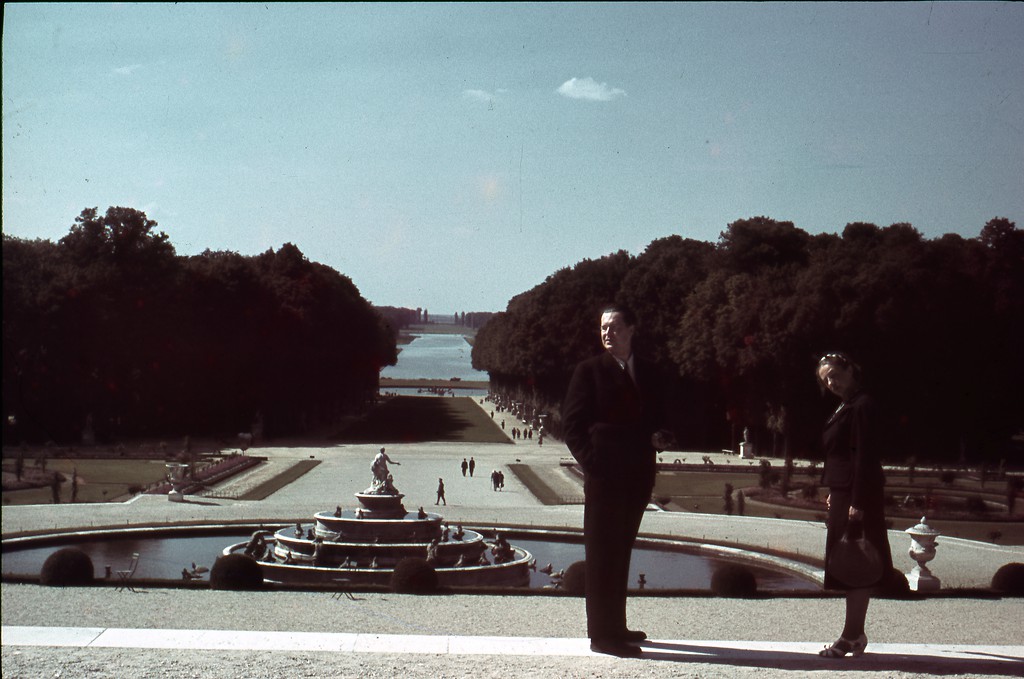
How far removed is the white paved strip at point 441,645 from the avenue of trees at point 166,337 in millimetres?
19840

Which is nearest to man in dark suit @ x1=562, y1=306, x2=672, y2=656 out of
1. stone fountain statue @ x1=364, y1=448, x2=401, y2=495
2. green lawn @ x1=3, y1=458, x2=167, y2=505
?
stone fountain statue @ x1=364, y1=448, x2=401, y2=495

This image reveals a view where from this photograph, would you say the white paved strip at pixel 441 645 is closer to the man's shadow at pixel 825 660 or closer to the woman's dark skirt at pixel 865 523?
the man's shadow at pixel 825 660

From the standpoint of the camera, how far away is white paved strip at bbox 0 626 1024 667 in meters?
8.55

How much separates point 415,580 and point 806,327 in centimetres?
2167

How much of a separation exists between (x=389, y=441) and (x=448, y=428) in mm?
11226

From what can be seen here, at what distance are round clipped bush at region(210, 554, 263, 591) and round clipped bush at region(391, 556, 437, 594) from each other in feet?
6.85

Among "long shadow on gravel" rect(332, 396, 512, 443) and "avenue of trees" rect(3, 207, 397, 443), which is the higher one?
"avenue of trees" rect(3, 207, 397, 443)

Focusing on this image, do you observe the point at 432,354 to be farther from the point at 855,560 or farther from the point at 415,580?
the point at 855,560

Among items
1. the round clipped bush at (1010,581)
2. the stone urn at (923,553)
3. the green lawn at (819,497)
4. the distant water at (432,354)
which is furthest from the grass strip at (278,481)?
the distant water at (432,354)

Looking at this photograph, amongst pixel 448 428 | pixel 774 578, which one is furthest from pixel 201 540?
pixel 448 428

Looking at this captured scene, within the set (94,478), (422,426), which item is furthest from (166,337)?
(422,426)

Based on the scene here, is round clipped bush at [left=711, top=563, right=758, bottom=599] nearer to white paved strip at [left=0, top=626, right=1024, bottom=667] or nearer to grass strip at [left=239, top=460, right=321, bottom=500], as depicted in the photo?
white paved strip at [left=0, top=626, right=1024, bottom=667]

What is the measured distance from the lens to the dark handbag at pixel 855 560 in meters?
7.97

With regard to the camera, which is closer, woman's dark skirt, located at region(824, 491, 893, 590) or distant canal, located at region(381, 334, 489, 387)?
woman's dark skirt, located at region(824, 491, 893, 590)
